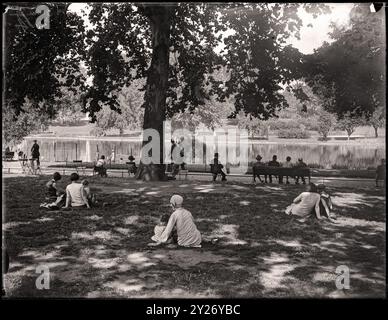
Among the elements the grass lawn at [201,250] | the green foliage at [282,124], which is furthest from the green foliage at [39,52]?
the green foliage at [282,124]

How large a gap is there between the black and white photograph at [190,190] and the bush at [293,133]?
25.6 metres

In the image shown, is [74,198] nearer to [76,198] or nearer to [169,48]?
[76,198]

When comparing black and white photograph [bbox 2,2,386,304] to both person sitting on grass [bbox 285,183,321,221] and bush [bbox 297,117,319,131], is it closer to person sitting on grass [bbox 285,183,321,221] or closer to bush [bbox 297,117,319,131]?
person sitting on grass [bbox 285,183,321,221]

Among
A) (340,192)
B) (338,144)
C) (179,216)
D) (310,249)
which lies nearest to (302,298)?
(310,249)

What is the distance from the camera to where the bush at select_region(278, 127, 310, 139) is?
2148 inches

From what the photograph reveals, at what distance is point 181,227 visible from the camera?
386 inches

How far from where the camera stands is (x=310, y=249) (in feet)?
32.7

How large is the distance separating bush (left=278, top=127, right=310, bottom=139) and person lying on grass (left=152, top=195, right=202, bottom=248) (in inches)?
1804

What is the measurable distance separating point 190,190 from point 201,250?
6.67 metres

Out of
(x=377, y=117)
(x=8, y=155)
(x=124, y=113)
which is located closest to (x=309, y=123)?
(x=377, y=117)

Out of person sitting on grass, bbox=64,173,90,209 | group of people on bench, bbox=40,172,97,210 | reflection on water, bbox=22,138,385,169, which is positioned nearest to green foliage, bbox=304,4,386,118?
group of people on bench, bbox=40,172,97,210

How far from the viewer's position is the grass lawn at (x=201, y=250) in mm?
7852

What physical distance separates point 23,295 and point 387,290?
642cm
